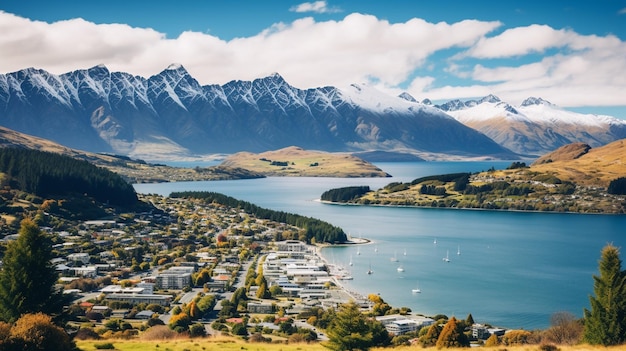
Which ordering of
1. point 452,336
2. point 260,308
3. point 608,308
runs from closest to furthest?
1. point 608,308
2. point 452,336
3. point 260,308

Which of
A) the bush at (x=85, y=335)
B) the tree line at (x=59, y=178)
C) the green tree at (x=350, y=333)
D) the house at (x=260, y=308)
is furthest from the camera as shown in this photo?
the tree line at (x=59, y=178)

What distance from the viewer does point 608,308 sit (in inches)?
1073

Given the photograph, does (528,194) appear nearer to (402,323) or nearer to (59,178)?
(59,178)

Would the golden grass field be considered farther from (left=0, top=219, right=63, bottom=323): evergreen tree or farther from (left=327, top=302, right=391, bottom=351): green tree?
(left=0, top=219, right=63, bottom=323): evergreen tree

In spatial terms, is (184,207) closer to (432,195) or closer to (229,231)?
(229,231)

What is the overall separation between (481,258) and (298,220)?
38425 mm

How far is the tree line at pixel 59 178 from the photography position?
390ft

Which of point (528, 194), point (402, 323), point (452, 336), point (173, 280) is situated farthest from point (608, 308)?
point (528, 194)

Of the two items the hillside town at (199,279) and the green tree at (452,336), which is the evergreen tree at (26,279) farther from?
the green tree at (452,336)

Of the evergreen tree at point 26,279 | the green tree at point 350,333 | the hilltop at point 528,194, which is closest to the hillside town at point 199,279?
the evergreen tree at point 26,279

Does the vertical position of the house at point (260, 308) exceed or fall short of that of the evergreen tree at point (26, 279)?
it falls short

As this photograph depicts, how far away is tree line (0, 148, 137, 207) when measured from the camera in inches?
4683

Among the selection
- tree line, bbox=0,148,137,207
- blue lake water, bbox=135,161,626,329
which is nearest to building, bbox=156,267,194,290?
blue lake water, bbox=135,161,626,329

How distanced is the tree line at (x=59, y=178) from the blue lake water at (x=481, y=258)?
142 feet
